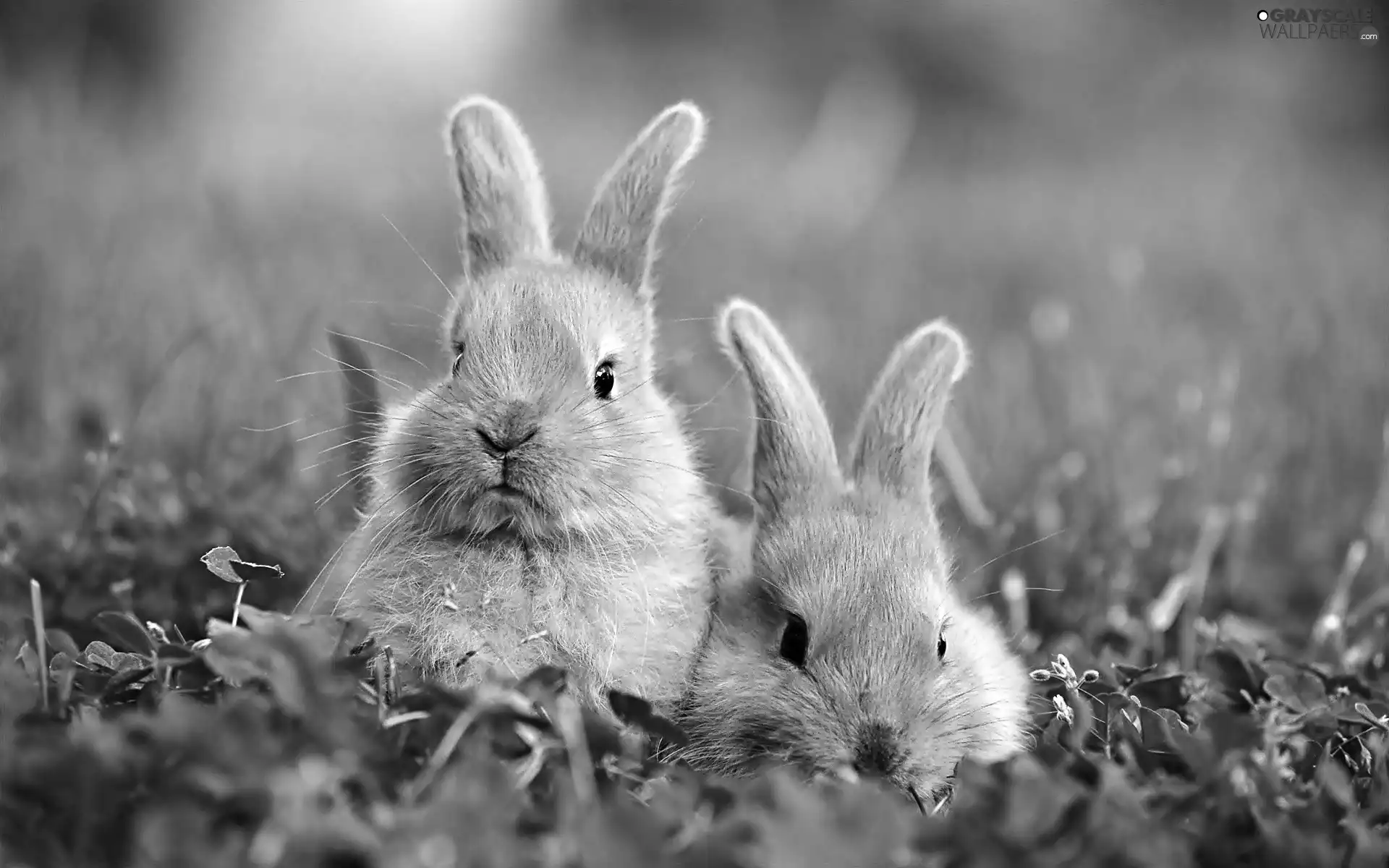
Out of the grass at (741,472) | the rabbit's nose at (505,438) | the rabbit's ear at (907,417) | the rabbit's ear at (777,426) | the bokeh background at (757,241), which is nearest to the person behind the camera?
the grass at (741,472)

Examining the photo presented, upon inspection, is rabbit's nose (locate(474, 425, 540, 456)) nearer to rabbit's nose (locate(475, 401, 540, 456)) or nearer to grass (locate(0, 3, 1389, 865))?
rabbit's nose (locate(475, 401, 540, 456))

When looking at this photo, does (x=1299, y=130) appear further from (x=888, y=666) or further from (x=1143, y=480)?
(x=888, y=666)

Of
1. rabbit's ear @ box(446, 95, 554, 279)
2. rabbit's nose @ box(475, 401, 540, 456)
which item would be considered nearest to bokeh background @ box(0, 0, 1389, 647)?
rabbit's ear @ box(446, 95, 554, 279)

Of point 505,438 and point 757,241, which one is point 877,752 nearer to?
point 505,438

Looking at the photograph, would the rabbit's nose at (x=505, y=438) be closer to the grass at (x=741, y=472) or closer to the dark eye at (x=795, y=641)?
the grass at (x=741, y=472)

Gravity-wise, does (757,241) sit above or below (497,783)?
above

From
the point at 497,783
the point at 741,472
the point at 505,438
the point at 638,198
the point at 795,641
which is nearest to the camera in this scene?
the point at 497,783

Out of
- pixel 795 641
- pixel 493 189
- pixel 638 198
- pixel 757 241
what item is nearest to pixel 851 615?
pixel 795 641

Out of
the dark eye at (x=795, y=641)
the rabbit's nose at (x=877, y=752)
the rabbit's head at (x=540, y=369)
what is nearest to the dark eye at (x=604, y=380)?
the rabbit's head at (x=540, y=369)
